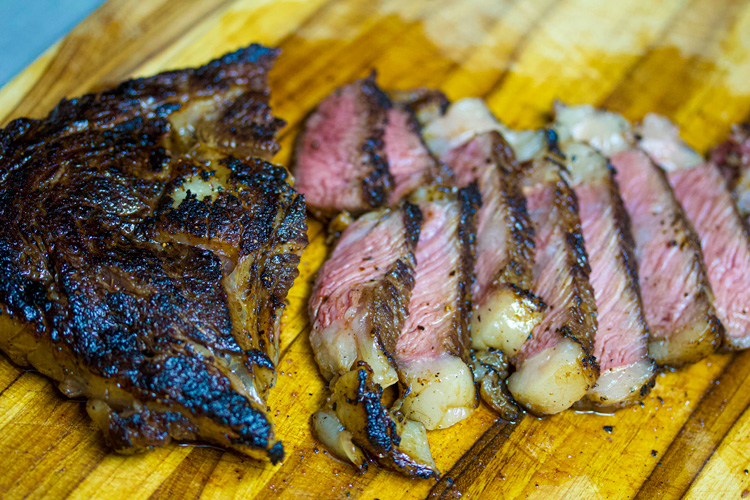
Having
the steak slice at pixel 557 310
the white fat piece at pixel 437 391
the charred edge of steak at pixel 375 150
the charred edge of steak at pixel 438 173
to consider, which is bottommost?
the steak slice at pixel 557 310

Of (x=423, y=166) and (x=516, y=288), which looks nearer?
(x=516, y=288)

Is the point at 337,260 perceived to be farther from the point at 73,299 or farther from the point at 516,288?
the point at 73,299

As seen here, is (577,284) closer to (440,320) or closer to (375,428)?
(440,320)

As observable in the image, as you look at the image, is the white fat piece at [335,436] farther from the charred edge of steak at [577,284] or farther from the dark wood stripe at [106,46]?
the dark wood stripe at [106,46]

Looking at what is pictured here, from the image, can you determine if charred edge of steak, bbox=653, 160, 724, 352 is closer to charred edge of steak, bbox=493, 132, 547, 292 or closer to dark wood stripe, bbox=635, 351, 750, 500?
dark wood stripe, bbox=635, 351, 750, 500

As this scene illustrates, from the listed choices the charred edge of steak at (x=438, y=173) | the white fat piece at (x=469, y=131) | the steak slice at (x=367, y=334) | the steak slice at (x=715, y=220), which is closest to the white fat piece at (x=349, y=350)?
the steak slice at (x=367, y=334)

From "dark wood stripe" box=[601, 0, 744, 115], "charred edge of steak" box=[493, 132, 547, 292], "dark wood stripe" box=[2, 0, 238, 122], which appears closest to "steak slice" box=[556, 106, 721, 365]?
"charred edge of steak" box=[493, 132, 547, 292]

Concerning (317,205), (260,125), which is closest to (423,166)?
(317,205)
